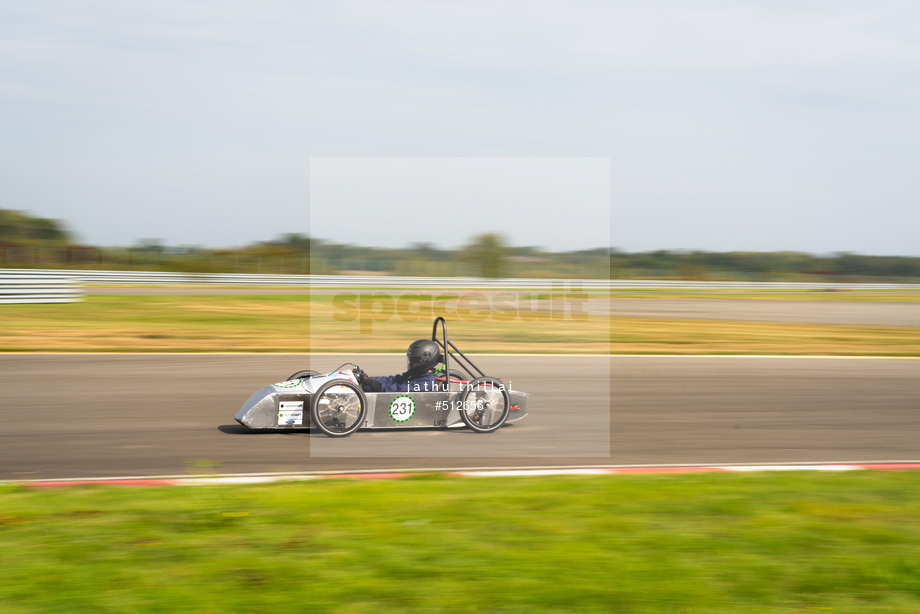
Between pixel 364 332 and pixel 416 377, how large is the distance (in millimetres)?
9874

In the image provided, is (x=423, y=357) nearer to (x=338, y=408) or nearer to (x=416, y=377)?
(x=416, y=377)

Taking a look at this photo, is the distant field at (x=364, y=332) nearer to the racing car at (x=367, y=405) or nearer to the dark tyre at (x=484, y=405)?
the racing car at (x=367, y=405)

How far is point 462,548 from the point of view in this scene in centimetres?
403

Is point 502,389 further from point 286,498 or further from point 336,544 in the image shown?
point 336,544

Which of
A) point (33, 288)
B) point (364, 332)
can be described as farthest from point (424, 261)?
point (33, 288)

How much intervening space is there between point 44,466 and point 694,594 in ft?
17.7

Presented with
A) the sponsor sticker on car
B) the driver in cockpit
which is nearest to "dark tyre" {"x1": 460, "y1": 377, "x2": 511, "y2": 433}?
the driver in cockpit

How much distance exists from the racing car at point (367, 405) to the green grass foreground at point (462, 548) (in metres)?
1.75

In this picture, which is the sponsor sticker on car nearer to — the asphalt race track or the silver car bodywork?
the silver car bodywork

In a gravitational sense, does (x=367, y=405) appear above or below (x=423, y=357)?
below

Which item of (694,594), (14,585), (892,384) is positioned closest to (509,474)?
(694,594)

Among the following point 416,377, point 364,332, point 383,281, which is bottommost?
point 416,377

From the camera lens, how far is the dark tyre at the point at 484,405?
754 cm

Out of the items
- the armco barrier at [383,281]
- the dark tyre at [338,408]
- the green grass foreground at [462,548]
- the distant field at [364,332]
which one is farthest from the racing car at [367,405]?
the distant field at [364,332]
